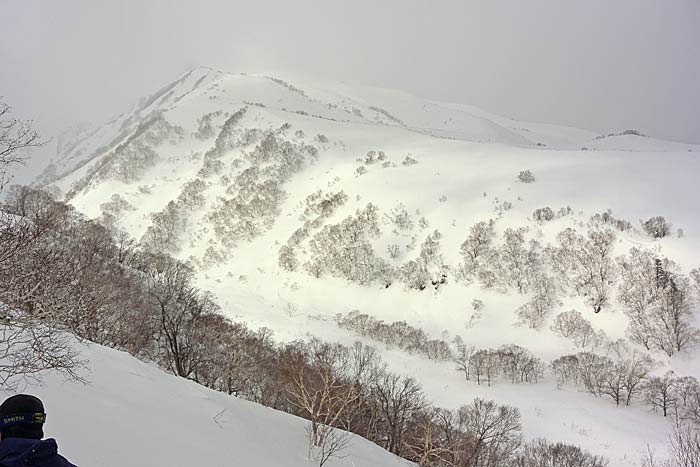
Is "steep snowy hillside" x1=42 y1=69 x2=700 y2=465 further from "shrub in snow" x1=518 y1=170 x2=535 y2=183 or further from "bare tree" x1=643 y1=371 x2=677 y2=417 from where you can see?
"bare tree" x1=643 y1=371 x2=677 y2=417

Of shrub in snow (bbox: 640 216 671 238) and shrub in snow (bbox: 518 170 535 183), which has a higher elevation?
shrub in snow (bbox: 518 170 535 183)

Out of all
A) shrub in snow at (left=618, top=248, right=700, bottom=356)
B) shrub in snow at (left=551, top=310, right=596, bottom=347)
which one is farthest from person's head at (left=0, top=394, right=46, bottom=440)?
shrub in snow at (left=618, top=248, right=700, bottom=356)

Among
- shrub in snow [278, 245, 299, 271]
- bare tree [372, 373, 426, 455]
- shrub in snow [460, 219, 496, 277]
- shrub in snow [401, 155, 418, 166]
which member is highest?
shrub in snow [401, 155, 418, 166]

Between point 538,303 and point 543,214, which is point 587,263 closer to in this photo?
point 538,303

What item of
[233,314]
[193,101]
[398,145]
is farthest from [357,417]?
[193,101]

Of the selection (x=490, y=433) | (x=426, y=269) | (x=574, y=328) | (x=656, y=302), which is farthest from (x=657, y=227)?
(x=490, y=433)

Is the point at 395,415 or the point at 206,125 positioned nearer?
the point at 395,415

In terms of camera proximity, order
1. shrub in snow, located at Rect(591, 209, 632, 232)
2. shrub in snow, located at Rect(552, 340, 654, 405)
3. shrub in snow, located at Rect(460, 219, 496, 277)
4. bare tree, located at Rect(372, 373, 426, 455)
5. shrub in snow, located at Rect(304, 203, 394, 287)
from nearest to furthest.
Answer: bare tree, located at Rect(372, 373, 426, 455)
shrub in snow, located at Rect(552, 340, 654, 405)
shrub in snow, located at Rect(591, 209, 632, 232)
shrub in snow, located at Rect(460, 219, 496, 277)
shrub in snow, located at Rect(304, 203, 394, 287)
